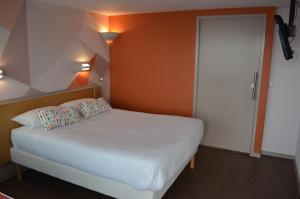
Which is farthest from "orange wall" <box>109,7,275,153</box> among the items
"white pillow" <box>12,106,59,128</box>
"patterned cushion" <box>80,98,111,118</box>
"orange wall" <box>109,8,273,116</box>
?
"white pillow" <box>12,106,59,128</box>

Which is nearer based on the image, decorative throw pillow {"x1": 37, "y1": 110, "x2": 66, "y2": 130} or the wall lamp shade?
decorative throw pillow {"x1": 37, "y1": 110, "x2": 66, "y2": 130}

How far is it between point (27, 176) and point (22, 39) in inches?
68.4

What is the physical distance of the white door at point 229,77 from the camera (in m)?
3.62

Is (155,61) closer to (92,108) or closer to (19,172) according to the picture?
(92,108)

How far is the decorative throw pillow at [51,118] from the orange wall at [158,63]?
5.60ft

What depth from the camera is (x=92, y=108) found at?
141 inches

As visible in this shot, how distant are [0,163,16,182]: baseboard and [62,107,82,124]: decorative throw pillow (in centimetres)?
89

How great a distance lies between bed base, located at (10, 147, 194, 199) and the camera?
7.47 feet

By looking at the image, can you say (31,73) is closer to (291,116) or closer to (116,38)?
(116,38)

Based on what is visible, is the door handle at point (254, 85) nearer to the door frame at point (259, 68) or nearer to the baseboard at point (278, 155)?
the door frame at point (259, 68)

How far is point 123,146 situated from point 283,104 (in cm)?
257

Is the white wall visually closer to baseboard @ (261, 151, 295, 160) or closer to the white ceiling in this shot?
baseboard @ (261, 151, 295, 160)

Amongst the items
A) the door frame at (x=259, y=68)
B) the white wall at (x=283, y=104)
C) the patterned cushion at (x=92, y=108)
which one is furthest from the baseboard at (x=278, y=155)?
the patterned cushion at (x=92, y=108)

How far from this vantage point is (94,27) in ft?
13.7
